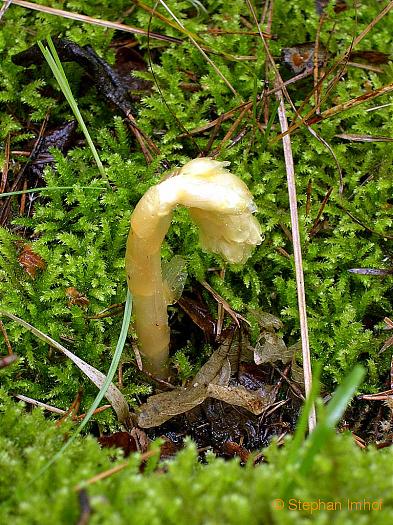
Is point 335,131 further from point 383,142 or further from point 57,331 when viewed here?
point 57,331

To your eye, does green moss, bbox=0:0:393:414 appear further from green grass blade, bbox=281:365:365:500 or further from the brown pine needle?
green grass blade, bbox=281:365:365:500

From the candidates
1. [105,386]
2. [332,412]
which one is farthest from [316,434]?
[105,386]

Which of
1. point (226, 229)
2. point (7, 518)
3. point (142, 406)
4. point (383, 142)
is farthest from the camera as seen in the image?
point (383, 142)

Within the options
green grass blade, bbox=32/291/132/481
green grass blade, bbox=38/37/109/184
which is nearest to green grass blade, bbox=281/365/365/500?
green grass blade, bbox=32/291/132/481

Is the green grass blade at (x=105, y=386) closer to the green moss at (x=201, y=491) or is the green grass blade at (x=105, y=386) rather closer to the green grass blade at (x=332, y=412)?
the green moss at (x=201, y=491)

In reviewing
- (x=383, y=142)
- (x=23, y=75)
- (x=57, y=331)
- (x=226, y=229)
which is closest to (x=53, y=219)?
(x=57, y=331)

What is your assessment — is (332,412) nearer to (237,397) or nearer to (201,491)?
(201,491)

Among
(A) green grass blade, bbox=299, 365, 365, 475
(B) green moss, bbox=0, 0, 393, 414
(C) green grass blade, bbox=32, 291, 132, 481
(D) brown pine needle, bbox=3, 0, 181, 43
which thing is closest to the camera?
(A) green grass blade, bbox=299, 365, 365, 475

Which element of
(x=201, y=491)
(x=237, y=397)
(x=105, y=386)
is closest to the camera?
(x=201, y=491)
